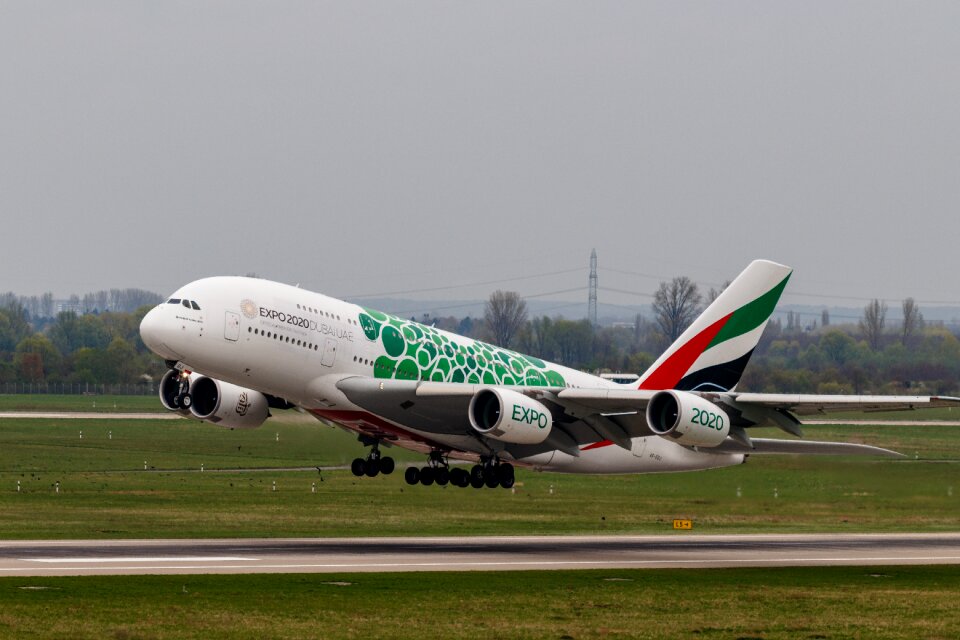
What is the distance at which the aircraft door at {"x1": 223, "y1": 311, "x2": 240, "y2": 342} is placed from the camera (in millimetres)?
48812

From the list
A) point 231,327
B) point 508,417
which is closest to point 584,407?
point 508,417

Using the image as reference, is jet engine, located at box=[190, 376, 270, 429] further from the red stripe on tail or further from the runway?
the red stripe on tail

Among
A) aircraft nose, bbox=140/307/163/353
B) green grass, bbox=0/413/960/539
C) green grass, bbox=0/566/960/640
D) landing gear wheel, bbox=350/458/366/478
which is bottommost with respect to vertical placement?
green grass, bbox=0/566/960/640

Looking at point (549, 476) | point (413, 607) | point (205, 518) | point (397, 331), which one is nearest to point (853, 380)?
point (549, 476)

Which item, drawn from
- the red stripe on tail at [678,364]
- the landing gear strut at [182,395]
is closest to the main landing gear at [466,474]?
the red stripe on tail at [678,364]

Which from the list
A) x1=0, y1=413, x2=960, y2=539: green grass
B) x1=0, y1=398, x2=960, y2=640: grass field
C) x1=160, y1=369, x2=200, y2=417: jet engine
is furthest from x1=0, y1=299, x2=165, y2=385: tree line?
x1=160, y1=369, x2=200, y2=417: jet engine

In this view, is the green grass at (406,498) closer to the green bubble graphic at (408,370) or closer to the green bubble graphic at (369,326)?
the green bubble graphic at (408,370)

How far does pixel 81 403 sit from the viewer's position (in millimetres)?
160500

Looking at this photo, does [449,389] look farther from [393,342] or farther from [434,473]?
[434,473]

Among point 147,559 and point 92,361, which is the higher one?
point 92,361

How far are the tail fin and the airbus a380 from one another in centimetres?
5

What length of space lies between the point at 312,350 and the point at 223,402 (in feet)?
24.3

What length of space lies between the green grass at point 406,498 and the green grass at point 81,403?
47597mm

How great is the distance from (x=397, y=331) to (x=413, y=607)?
13.8m
